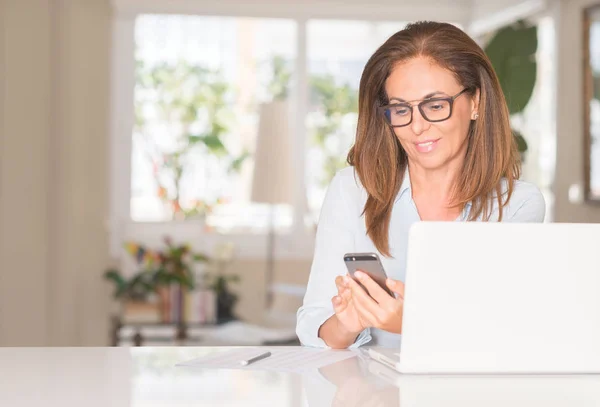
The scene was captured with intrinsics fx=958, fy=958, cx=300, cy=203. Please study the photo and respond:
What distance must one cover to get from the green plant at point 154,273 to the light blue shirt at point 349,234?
3.56 m

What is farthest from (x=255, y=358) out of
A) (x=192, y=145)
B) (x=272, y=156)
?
(x=192, y=145)

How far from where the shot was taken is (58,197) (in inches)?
253

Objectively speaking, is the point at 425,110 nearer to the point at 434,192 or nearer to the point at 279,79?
the point at 434,192

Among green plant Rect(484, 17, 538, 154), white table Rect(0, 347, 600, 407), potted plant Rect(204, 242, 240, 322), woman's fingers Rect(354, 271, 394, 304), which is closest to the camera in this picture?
white table Rect(0, 347, 600, 407)

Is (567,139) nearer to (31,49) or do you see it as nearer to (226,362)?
(31,49)

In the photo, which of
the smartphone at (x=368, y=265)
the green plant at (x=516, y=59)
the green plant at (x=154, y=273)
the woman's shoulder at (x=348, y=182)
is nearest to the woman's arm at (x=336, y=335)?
the smartphone at (x=368, y=265)

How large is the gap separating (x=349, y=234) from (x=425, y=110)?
13.6 inches

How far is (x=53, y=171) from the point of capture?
639 centimetres

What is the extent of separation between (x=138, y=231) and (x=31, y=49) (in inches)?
59.0

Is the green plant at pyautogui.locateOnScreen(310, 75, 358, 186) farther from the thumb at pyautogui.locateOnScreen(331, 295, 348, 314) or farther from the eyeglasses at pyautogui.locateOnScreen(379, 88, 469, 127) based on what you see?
the thumb at pyautogui.locateOnScreen(331, 295, 348, 314)

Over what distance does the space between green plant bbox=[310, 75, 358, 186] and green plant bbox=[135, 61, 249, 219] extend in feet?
2.38

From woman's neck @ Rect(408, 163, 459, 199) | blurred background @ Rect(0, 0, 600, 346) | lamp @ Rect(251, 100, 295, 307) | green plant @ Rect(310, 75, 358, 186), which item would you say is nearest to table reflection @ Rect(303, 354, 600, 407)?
woman's neck @ Rect(408, 163, 459, 199)

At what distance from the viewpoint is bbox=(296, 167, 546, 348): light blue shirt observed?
85.6 inches

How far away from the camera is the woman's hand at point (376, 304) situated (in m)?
1.79
